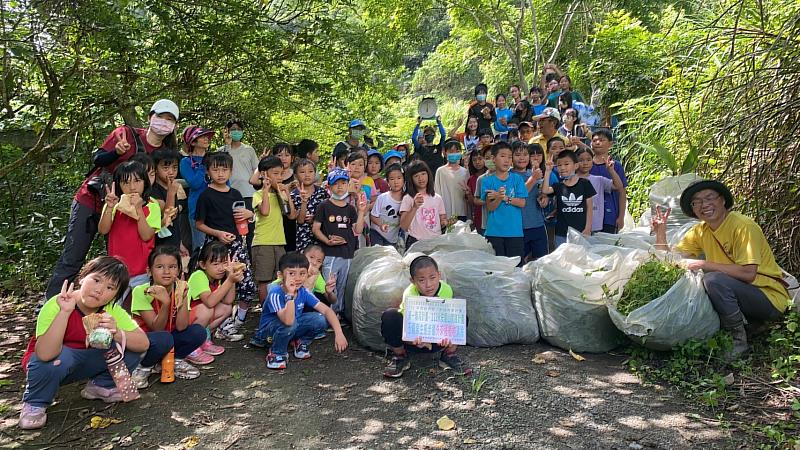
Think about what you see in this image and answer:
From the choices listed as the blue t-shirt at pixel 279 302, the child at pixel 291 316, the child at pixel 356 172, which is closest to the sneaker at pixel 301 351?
the child at pixel 291 316

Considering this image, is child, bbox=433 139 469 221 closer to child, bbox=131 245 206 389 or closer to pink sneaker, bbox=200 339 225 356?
pink sneaker, bbox=200 339 225 356

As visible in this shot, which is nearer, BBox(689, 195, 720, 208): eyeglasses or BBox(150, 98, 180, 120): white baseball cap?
BBox(689, 195, 720, 208): eyeglasses

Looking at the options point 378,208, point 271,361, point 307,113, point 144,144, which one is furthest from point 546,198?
point 307,113

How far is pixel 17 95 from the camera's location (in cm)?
515

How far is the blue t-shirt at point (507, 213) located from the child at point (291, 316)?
165 cm

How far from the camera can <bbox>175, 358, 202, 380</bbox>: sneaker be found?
353 cm

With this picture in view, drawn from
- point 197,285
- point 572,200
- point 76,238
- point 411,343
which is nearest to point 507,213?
point 572,200

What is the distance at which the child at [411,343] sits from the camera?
11.4 ft

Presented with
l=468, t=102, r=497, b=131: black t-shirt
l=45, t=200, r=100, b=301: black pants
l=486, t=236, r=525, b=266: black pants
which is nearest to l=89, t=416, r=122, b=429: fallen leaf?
l=45, t=200, r=100, b=301: black pants

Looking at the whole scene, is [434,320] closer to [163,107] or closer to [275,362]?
[275,362]

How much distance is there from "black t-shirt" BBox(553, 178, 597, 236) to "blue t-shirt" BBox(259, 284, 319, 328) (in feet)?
7.18

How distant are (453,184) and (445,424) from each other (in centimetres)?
305

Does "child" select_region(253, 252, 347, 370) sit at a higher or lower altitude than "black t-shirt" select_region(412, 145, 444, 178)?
lower

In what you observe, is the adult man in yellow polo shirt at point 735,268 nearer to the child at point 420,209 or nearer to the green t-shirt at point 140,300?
the child at point 420,209
